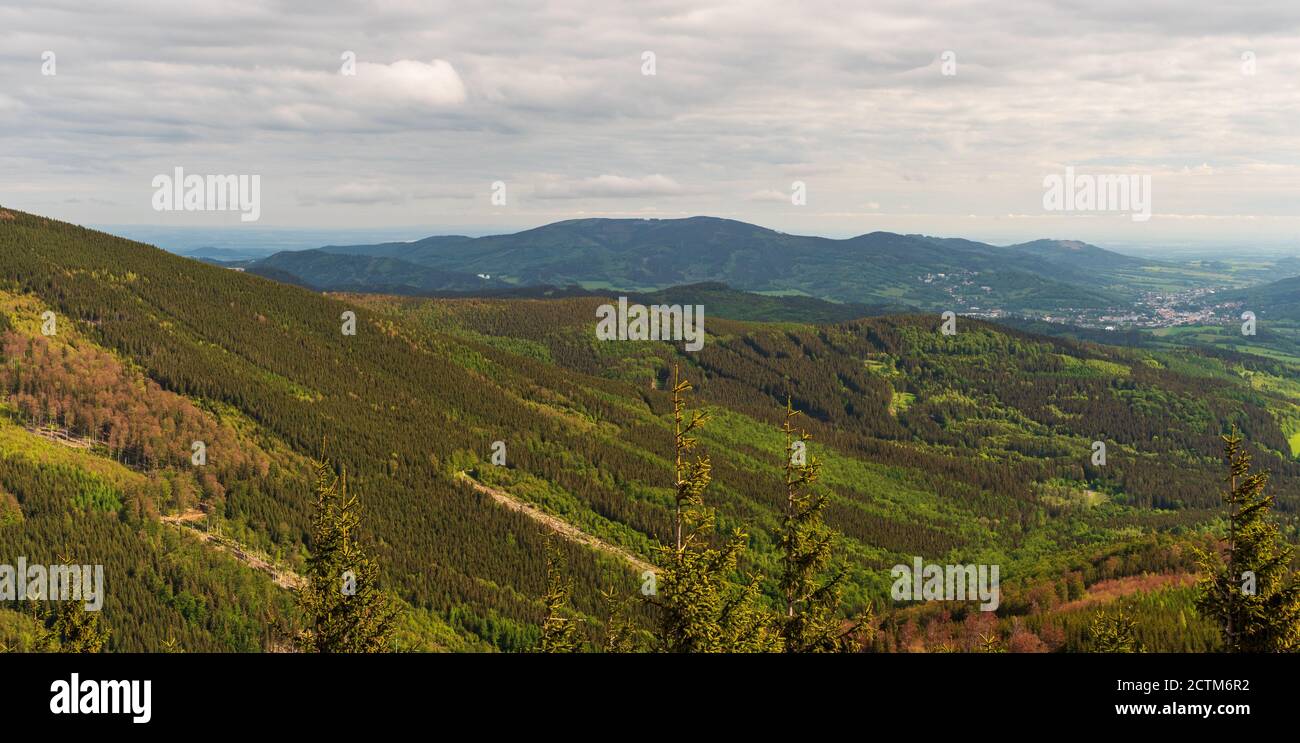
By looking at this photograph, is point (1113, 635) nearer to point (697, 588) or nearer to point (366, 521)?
point (697, 588)

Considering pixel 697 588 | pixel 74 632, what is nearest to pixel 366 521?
pixel 74 632

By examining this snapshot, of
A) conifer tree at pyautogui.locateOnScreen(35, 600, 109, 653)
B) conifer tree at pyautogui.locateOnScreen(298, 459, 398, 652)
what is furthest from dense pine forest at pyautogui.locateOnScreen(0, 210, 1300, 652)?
conifer tree at pyautogui.locateOnScreen(298, 459, 398, 652)

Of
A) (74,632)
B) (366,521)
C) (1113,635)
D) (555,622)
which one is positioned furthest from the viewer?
(366,521)

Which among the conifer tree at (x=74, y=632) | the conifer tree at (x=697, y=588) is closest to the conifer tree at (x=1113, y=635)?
the conifer tree at (x=697, y=588)

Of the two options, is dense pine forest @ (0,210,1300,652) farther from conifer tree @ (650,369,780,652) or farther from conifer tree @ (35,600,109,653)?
conifer tree @ (35,600,109,653)

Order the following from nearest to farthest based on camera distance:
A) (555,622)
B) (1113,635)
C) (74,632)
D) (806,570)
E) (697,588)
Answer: (697,588) → (806,570) → (555,622) → (1113,635) → (74,632)

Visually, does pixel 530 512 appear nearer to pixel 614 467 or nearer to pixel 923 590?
pixel 614 467
